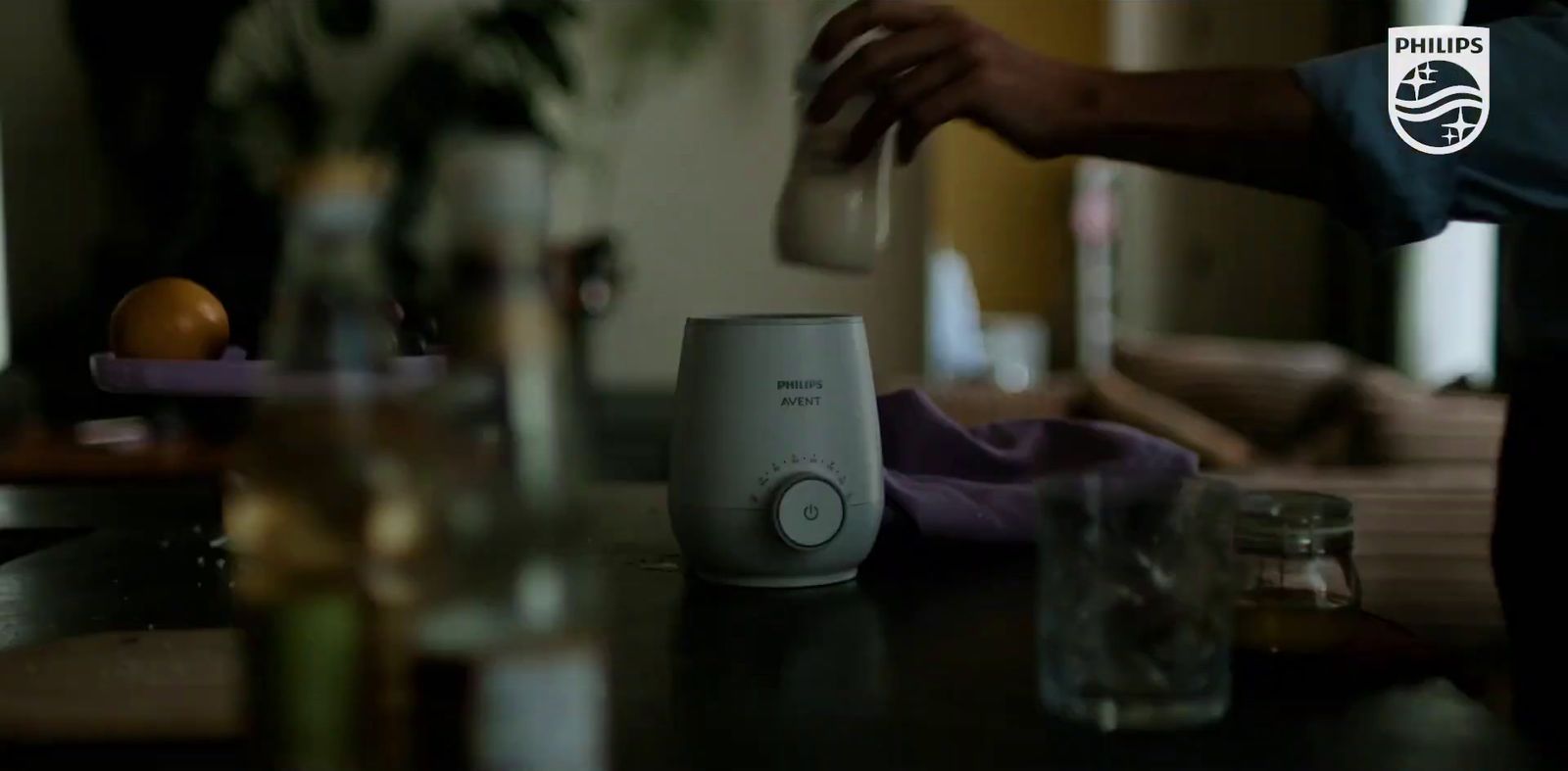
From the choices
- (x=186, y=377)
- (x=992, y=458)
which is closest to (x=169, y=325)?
(x=186, y=377)

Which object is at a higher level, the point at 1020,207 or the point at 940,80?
the point at 1020,207

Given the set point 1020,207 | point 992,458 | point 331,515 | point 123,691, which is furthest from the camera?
point 1020,207

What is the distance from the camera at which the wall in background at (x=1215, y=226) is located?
4.17 m

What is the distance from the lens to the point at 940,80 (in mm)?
779

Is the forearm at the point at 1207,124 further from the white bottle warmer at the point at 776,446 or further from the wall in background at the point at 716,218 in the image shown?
the wall in background at the point at 716,218

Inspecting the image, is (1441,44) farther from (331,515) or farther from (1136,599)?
(331,515)

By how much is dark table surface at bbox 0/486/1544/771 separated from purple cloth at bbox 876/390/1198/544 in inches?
0.9

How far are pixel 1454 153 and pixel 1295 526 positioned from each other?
23cm

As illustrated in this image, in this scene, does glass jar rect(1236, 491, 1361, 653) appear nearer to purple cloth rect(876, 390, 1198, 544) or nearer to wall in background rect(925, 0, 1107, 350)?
purple cloth rect(876, 390, 1198, 544)

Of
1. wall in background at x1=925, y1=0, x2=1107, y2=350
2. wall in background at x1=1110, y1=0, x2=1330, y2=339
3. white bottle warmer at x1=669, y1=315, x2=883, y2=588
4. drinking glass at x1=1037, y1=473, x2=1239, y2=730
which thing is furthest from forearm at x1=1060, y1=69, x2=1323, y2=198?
wall in background at x1=925, y1=0, x2=1107, y2=350

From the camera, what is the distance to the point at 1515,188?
2.53 feet

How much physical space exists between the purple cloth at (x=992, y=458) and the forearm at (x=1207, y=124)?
0.19 m

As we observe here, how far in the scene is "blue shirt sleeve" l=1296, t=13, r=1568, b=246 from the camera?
72cm

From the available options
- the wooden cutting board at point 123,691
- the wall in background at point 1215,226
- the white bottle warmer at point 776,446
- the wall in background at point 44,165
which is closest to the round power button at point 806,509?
the white bottle warmer at point 776,446
